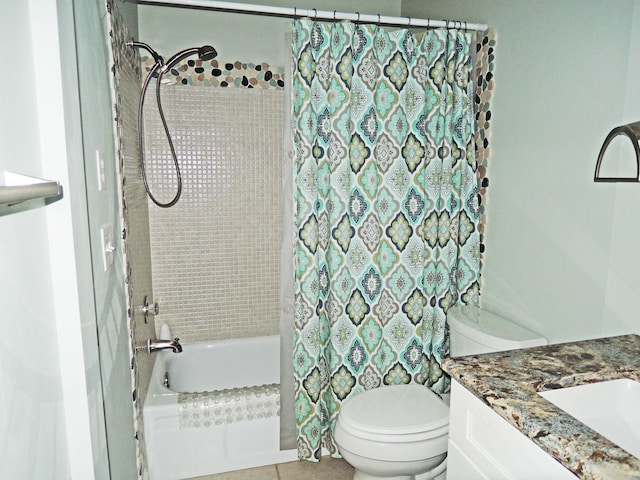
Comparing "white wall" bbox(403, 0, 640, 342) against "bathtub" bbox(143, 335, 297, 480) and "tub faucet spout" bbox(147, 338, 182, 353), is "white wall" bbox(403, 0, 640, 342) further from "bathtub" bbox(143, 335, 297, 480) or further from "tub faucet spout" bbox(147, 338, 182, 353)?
"tub faucet spout" bbox(147, 338, 182, 353)

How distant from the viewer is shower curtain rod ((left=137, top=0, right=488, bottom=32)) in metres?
1.76

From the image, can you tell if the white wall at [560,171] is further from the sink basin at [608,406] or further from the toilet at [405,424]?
the sink basin at [608,406]

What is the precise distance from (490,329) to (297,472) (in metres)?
1.13

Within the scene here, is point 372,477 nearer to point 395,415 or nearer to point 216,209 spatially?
point 395,415

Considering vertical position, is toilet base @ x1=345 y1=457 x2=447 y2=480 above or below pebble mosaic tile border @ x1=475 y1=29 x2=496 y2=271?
below

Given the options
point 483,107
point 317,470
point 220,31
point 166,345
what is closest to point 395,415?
point 317,470

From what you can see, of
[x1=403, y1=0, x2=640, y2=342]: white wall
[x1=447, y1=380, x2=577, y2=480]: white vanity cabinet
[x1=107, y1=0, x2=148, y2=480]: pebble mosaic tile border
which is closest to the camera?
[x1=447, y1=380, x2=577, y2=480]: white vanity cabinet

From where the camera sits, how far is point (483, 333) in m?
1.80

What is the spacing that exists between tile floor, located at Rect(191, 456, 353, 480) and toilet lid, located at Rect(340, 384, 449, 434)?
50cm

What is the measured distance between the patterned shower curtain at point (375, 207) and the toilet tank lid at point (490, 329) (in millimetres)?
113

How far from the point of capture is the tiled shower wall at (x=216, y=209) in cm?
260

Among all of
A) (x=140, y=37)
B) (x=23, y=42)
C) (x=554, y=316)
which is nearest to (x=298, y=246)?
(x=554, y=316)

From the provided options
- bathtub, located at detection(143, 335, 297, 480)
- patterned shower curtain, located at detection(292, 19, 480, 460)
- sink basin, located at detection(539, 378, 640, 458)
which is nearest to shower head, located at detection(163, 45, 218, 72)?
patterned shower curtain, located at detection(292, 19, 480, 460)

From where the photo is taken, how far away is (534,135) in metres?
1.79
